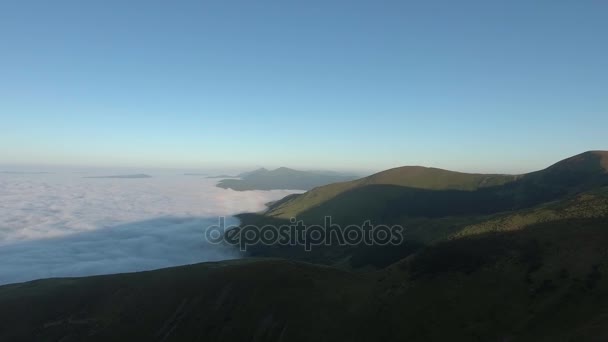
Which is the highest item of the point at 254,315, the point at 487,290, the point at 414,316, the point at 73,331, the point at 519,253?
the point at 519,253

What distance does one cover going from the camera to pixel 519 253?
71500mm

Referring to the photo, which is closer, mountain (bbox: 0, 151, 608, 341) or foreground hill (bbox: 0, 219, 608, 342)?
foreground hill (bbox: 0, 219, 608, 342)

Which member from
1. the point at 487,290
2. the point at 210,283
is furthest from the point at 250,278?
the point at 487,290

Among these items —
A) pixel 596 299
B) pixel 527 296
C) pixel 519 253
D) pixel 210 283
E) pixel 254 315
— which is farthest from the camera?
pixel 210 283

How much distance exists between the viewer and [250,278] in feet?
300

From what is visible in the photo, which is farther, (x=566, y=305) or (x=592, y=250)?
(x=592, y=250)

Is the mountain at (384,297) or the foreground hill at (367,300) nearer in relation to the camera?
the foreground hill at (367,300)

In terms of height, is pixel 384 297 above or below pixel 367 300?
above

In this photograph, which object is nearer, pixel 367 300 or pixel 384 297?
pixel 384 297

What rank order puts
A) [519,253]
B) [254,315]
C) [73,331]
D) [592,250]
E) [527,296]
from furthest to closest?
[73,331], [254,315], [519,253], [592,250], [527,296]

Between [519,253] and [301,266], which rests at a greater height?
[519,253]

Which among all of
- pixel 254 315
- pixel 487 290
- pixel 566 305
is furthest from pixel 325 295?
pixel 566 305

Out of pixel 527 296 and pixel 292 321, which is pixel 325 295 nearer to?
pixel 292 321

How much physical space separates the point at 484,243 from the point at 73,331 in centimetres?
10006
